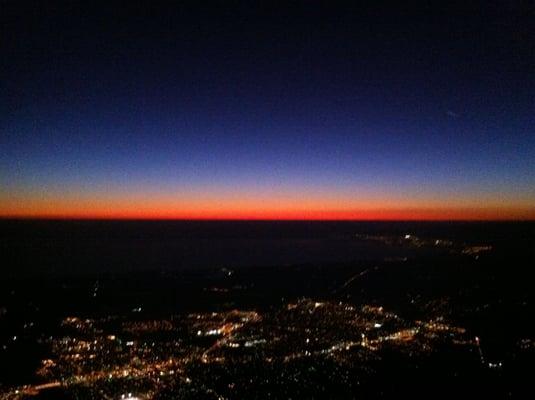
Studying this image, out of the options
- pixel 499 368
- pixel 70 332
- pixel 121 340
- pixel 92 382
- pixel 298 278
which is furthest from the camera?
pixel 298 278

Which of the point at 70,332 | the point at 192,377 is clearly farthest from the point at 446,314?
the point at 70,332

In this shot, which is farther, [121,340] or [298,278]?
[298,278]

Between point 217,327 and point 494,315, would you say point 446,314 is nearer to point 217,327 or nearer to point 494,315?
point 494,315

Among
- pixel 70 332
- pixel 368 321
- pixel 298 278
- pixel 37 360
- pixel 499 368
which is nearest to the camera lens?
pixel 499 368

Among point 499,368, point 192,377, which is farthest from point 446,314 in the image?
point 192,377

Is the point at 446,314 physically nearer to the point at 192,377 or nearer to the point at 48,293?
the point at 192,377

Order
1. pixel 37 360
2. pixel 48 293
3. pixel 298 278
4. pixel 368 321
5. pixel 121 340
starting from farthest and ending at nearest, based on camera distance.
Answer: pixel 298 278 < pixel 48 293 < pixel 368 321 < pixel 121 340 < pixel 37 360
